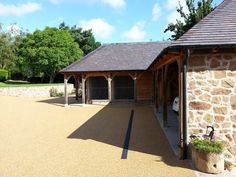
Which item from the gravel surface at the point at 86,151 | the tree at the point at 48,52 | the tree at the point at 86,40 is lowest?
the gravel surface at the point at 86,151

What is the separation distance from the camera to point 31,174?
256 inches

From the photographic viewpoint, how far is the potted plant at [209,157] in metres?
6.19

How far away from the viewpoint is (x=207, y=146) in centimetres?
634

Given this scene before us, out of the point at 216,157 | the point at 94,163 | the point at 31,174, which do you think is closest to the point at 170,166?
the point at 216,157

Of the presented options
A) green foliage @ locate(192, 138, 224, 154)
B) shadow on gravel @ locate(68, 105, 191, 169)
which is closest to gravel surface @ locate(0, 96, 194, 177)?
shadow on gravel @ locate(68, 105, 191, 169)

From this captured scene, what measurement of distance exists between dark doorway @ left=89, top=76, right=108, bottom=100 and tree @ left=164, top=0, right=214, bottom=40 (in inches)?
418

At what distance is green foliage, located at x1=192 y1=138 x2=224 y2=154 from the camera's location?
619cm

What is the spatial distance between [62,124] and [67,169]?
6.72m

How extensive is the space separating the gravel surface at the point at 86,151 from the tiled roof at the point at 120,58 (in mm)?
8281

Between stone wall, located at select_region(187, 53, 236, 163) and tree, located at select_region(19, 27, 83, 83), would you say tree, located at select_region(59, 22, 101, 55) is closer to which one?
tree, located at select_region(19, 27, 83, 83)

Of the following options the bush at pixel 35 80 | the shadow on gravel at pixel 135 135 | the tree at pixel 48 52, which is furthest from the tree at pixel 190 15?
the bush at pixel 35 80

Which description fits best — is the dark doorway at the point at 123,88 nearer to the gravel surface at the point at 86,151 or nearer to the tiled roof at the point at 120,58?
the tiled roof at the point at 120,58

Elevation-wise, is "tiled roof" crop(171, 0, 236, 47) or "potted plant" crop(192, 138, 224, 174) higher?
"tiled roof" crop(171, 0, 236, 47)

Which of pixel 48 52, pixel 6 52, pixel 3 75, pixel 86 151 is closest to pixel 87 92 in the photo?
pixel 86 151
